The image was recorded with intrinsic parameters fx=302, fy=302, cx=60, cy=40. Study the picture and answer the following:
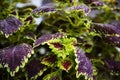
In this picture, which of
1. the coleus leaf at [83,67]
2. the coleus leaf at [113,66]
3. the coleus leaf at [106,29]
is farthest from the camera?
the coleus leaf at [113,66]

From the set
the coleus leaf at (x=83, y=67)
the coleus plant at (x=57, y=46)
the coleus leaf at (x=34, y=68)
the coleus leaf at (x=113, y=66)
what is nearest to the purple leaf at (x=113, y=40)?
the coleus plant at (x=57, y=46)

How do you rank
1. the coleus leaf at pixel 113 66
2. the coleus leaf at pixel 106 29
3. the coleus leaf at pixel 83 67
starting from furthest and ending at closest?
the coleus leaf at pixel 113 66
the coleus leaf at pixel 106 29
the coleus leaf at pixel 83 67

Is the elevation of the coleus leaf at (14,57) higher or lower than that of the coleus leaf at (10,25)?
lower

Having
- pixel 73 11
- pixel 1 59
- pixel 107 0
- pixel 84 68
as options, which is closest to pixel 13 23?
pixel 1 59

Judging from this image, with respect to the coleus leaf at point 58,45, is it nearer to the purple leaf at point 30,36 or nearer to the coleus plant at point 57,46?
the coleus plant at point 57,46

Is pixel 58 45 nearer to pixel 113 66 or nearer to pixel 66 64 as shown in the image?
pixel 66 64

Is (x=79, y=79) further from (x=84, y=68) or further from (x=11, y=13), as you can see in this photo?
(x=11, y=13)

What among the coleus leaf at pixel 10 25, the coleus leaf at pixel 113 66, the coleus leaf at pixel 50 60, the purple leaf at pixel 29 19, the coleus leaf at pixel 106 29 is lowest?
the coleus leaf at pixel 113 66
